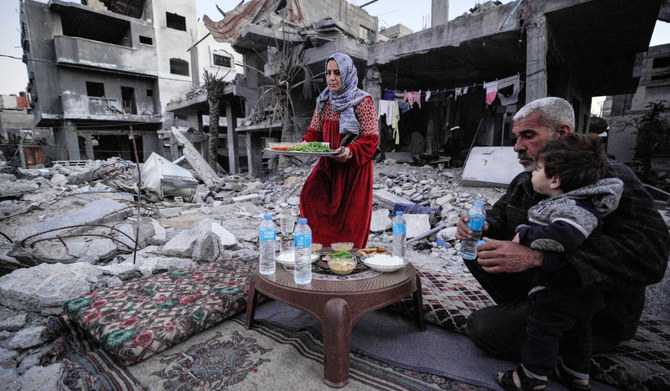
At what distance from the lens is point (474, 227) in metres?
2.01

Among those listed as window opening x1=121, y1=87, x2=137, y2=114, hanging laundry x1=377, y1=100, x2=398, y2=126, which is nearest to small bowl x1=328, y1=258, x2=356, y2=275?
hanging laundry x1=377, y1=100, x2=398, y2=126

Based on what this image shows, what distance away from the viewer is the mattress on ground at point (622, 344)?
5.39 ft

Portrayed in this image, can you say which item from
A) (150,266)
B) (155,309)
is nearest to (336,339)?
(155,309)

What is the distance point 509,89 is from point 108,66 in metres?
23.1

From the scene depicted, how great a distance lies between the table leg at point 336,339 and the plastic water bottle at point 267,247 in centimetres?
55

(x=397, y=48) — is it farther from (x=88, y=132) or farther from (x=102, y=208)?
(x=88, y=132)

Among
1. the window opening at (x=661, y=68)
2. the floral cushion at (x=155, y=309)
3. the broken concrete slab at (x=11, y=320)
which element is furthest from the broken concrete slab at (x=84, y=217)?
the window opening at (x=661, y=68)

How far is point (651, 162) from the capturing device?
12.6 meters

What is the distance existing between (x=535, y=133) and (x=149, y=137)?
25687 millimetres

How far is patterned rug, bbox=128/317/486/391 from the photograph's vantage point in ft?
5.67

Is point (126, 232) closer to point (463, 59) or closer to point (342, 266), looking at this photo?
point (342, 266)

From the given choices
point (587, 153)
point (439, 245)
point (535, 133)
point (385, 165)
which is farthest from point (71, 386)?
point (385, 165)

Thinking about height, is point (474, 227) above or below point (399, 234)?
above

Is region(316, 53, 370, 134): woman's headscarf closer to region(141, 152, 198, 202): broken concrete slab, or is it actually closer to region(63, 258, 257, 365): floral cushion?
region(63, 258, 257, 365): floral cushion
